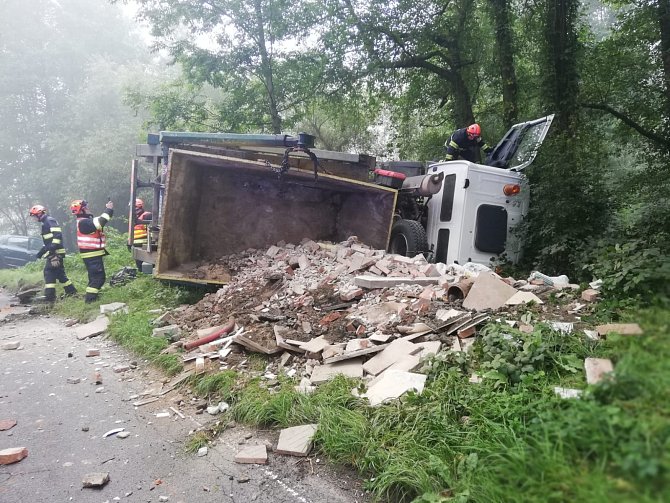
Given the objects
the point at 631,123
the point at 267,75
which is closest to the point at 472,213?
the point at 631,123

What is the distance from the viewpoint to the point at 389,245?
6.08 m

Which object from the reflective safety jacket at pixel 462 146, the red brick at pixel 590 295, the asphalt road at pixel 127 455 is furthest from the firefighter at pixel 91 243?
the red brick at pixel 590 295

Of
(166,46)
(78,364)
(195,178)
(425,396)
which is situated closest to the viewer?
(425,396)

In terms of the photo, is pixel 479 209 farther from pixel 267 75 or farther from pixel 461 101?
pixel 267 75

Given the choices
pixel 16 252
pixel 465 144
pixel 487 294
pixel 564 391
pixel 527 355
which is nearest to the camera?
pixel 564 391

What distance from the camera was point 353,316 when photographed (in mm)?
3871

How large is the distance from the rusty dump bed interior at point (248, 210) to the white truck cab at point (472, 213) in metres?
0.55

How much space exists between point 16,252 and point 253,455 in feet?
51.1

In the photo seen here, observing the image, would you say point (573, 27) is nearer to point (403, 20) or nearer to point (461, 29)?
point (461, 29)

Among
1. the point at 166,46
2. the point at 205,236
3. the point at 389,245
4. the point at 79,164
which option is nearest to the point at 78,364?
the point at 205,236

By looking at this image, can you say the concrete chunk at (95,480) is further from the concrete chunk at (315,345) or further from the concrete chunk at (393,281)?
the concrete chunk at (393,281)

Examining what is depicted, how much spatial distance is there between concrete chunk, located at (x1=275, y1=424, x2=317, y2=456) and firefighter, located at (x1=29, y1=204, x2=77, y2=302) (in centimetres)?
684

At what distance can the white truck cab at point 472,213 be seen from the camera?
5.44 meters

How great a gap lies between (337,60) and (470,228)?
21.7 feet
